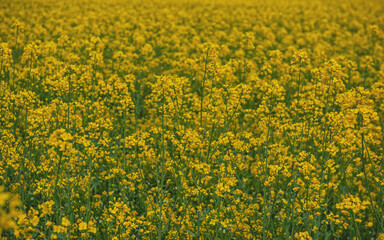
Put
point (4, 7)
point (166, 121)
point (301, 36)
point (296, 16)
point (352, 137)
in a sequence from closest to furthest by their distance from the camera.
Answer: point (352, 137) < point (166, 121) < point (301, 36) < point (4, 7) < point (296, 16)

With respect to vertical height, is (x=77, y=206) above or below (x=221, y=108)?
below

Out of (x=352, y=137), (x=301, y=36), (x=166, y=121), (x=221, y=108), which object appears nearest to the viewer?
(x=352, y=137)

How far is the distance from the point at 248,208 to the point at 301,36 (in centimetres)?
1098

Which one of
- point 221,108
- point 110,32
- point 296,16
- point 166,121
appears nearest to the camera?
point 221,108

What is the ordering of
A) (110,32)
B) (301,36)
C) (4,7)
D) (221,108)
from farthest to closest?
1. (4,7)
2. (301,36)
3. (110,32)
4. (221,108)

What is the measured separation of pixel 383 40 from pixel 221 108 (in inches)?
439

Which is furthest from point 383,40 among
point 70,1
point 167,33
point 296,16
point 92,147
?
point 70,1

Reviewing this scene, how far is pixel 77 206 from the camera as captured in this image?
4.42 metres

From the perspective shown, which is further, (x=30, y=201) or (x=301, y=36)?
(x=301, y=36)

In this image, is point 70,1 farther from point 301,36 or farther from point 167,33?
point 301,36

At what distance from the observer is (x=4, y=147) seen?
450 cm

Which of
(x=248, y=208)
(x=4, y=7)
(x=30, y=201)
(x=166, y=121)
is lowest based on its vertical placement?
(x=30, y=201)

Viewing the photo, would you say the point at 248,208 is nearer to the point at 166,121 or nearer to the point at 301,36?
the point at 166,121

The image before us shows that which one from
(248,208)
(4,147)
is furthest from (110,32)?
(248,208)
